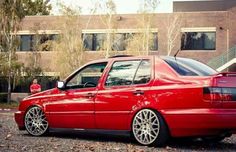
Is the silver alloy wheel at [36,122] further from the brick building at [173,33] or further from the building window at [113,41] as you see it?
the brick building at [173,33]

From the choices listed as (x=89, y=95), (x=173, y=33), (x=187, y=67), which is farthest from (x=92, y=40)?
(x=187, y=67)

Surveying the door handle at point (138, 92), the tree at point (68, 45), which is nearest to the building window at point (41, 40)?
the tree at point (68, 45)

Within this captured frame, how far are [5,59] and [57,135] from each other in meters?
24.2

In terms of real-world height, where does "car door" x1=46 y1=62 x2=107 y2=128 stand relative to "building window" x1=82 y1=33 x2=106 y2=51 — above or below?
below

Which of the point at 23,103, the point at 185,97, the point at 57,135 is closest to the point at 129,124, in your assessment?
the point at 185,97

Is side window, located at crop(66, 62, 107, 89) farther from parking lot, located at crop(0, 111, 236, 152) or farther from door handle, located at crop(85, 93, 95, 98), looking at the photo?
parking lot, located at crop(0, 111, 236, 152)

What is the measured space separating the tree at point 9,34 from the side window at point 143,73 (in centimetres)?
→ 2539

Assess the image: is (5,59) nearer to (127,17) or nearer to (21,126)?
(127,17)

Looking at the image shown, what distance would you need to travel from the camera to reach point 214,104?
822 centimetres

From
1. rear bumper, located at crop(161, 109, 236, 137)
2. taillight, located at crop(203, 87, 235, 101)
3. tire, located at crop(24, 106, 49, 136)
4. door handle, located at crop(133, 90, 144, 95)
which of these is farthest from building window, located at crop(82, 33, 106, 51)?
taillight, located at crop(203, 87, 235, 101)

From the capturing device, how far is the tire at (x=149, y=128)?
862cm

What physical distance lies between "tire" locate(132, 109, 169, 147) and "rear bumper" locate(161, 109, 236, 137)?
0.13m

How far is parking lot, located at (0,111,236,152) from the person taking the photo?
8227mm

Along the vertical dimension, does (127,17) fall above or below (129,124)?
above
